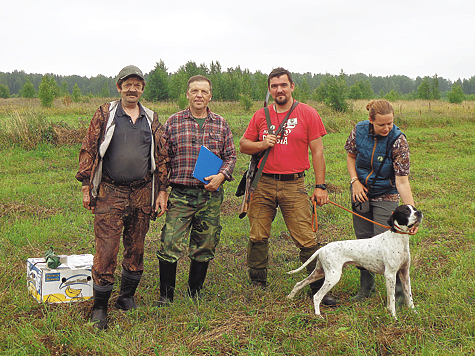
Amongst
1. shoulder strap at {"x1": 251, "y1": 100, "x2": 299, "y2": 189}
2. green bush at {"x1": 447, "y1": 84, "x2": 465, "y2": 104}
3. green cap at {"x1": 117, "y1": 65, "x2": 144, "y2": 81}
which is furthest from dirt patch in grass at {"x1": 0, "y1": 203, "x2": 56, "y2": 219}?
green bush at {"x1": 447, "y1": 84, "x2": 465, "y2": 104}

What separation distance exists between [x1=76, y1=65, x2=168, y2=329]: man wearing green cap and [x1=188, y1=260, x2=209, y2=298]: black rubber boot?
0.75 meters

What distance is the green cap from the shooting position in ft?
11.1

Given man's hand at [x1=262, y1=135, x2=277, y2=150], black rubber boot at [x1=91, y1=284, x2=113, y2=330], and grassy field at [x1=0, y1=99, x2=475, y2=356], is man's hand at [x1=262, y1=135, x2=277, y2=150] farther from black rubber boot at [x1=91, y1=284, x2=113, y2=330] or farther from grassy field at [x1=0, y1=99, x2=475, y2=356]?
black rubber boot at [x1=91, y1=284, x2=113, y2=330]

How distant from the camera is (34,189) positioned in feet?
26.5

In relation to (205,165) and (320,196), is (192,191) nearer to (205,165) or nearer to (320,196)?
(205,165)

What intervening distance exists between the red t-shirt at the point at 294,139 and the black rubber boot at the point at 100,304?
2.00 metres

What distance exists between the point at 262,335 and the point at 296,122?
6.98ft

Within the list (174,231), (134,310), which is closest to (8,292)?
(134,310)

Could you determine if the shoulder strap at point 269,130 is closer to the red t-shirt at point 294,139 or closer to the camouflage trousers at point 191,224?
the red t-shirt at point 294,139

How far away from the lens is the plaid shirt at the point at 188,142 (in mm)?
3715

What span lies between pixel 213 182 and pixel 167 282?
1150mm

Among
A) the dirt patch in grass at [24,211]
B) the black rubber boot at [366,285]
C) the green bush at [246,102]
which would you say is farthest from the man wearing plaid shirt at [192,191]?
the green bush at [246,102]

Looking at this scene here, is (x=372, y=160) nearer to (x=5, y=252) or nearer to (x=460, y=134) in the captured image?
(x=5, y=252)

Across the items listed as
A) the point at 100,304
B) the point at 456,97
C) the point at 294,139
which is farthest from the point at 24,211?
the point at 456,97
